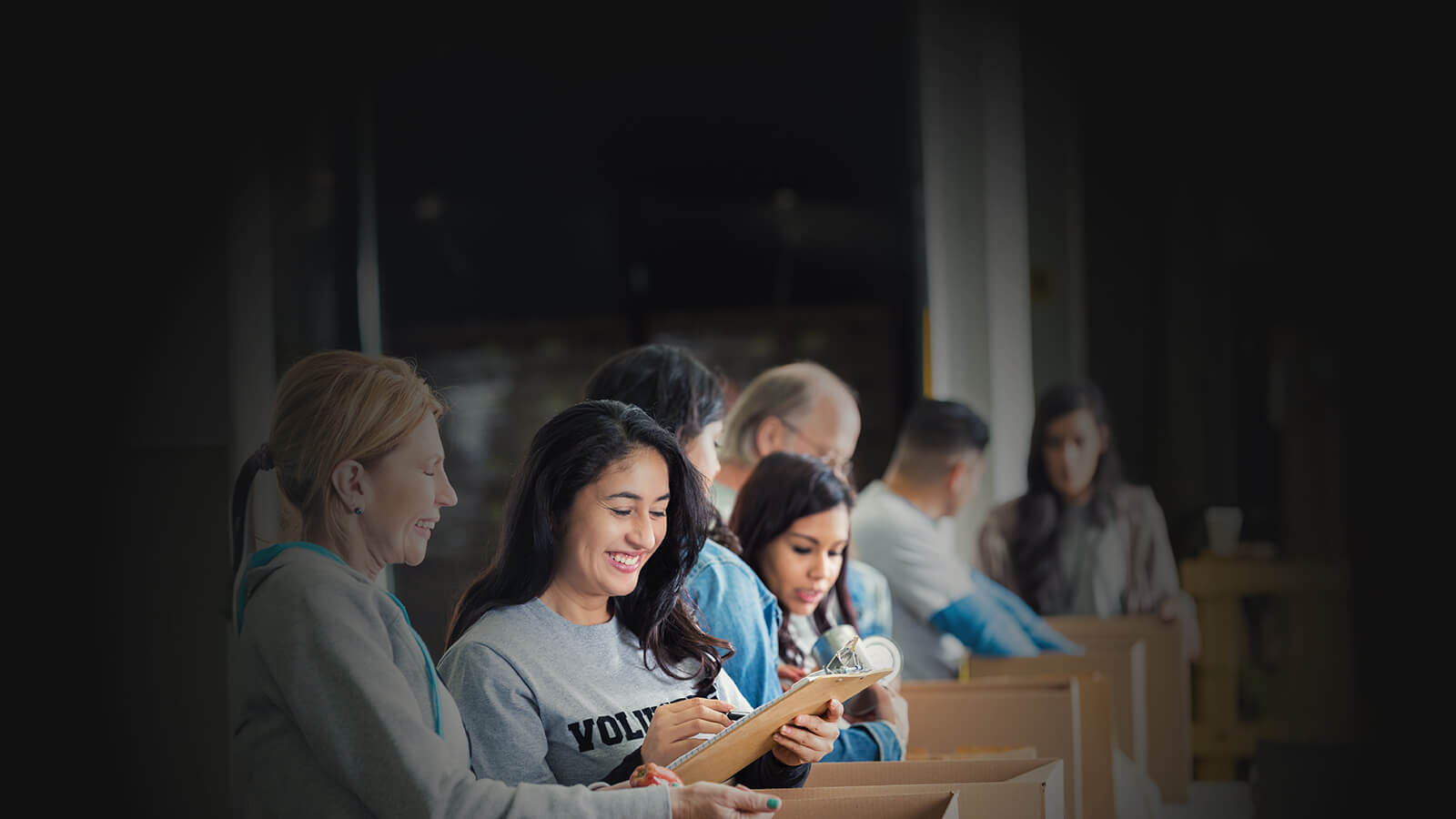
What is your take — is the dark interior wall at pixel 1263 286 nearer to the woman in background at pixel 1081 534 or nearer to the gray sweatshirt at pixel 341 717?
A: the woman in background at pixel 1081 534

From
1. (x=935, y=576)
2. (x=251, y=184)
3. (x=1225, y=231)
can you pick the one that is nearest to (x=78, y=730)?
(x=251, y=184)

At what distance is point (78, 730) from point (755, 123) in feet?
17.3

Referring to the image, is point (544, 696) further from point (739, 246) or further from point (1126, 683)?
point (739, 246)

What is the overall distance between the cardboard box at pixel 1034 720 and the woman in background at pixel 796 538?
10.6 inches

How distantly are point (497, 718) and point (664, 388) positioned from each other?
0.52 m

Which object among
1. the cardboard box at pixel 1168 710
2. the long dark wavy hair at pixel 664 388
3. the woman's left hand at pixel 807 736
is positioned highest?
the long dark wavy hair at pixel 664 388

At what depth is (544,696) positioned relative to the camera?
4.53 ft

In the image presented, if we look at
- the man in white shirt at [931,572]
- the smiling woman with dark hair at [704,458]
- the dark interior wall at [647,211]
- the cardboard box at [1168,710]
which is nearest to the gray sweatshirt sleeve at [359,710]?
the smiling woman with dark hair at [704,458]

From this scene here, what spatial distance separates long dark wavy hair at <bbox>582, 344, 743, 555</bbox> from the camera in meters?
1.69

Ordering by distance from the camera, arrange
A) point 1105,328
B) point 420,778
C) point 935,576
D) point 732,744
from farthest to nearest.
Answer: point 1105,328, point 935,576, point 732,744, point 420,778

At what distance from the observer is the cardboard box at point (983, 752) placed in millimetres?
2096

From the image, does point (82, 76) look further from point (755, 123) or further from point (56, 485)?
point (755, 123)

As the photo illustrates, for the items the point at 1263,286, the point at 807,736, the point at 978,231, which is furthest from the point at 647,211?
the point at 807,736

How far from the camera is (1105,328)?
4406mm
